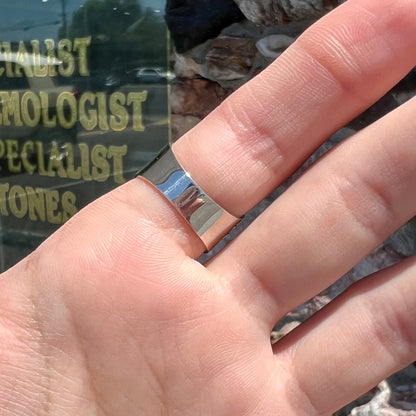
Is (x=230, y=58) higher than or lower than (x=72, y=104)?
higher

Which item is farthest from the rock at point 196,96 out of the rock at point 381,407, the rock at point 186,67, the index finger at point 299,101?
the rock at point 381,407

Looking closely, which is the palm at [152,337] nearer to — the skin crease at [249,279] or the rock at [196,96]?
the skin crease at [249,279]

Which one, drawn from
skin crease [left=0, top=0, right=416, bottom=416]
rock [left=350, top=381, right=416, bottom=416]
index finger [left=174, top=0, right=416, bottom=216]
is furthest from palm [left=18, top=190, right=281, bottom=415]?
rock [left=350, top=381, right=416, bottom=416]

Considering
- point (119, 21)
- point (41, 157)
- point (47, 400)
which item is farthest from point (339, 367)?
point (41, 157)

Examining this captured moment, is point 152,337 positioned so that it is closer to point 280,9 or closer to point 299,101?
point 299,101

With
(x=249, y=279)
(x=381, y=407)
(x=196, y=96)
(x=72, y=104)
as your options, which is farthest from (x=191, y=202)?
(x=72, y=104)

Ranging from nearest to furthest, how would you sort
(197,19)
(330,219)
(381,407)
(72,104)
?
(330,219)
(381,407)
(197,19)
(72,104)
